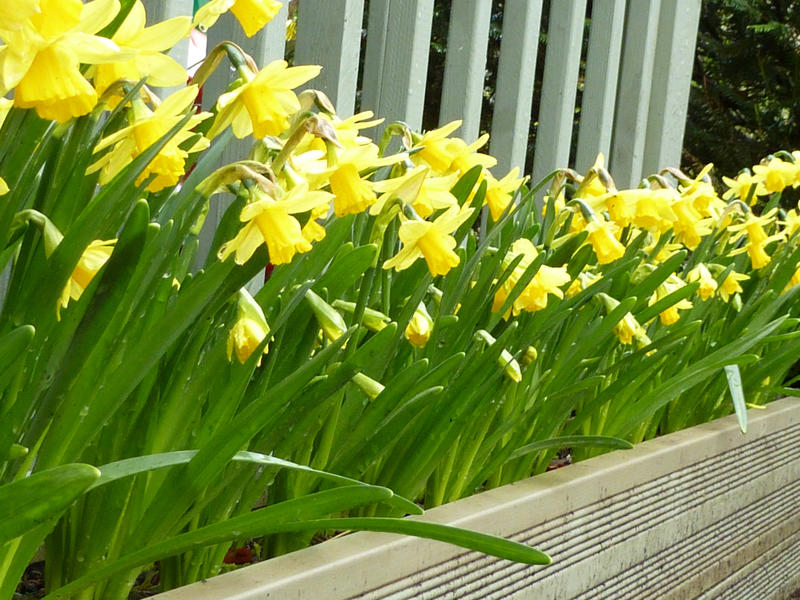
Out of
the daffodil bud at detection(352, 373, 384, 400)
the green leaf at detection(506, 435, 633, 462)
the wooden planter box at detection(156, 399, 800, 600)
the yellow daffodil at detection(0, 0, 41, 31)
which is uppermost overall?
the yellow daffodil at detection(0, 0, 41, 31)

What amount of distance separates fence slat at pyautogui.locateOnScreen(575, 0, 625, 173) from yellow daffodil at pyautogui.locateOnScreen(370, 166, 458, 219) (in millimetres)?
1616

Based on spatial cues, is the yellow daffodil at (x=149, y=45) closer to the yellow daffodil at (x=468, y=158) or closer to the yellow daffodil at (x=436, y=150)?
the yellow daffodil at (x=436, y=150)

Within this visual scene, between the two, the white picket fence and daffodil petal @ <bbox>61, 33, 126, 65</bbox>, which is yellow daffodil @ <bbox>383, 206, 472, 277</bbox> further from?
the white picket fence

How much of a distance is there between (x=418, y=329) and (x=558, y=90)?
156 centimetres

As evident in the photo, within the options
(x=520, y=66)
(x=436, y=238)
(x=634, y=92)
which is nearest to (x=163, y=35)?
(x=436, y=238)

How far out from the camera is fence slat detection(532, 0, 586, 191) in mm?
2396

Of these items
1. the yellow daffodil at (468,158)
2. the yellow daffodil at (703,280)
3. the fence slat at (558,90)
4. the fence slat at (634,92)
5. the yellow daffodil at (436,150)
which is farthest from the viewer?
the fence slat at (634,92)

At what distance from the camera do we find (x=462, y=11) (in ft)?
6.85

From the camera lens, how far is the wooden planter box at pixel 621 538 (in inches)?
32.5

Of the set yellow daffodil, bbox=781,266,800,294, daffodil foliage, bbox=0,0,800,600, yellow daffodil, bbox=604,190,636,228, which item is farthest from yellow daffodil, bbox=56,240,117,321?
yellow daffodil, bbox=781,266,800,294

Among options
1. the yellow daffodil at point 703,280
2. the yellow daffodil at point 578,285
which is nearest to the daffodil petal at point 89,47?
the yellow daffodil at point 578,285

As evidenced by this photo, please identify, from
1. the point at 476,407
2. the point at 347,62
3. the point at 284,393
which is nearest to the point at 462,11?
the point at 347,62

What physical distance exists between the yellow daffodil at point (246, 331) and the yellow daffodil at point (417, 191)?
0.56ft

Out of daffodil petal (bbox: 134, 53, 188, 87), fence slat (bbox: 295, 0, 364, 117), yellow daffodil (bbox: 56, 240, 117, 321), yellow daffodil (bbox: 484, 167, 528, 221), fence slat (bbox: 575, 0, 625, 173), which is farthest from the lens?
fence slat (bbox: 575, 0, 625, 173)
